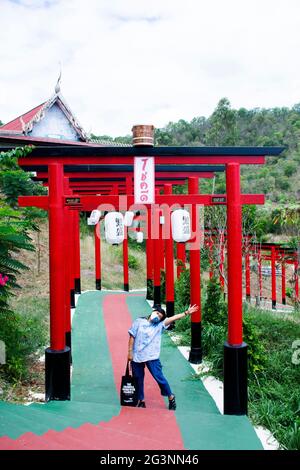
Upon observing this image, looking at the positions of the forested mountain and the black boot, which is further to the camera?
the forested mountain

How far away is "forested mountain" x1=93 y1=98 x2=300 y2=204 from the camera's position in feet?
129

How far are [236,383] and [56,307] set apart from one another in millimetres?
2306

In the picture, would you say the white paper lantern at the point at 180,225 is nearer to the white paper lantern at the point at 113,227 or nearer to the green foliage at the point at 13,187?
the white paper lantern at the point at 113,227

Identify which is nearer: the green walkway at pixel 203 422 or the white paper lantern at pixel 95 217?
the green walkway at pixel 203 422

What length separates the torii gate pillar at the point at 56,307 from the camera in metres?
5.32

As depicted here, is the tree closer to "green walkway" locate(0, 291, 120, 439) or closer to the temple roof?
the temple roof

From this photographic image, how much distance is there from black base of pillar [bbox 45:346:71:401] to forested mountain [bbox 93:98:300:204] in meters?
25.2

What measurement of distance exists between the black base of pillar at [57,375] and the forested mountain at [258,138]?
82.5ft

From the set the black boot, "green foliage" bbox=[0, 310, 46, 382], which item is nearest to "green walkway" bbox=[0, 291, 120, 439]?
the black boot

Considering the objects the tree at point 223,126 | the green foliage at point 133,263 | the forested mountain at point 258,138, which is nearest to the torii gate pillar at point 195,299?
the green foliage at point 133,263

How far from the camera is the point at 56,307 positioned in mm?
5367

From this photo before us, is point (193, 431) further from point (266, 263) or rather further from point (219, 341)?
point (266, 263)
